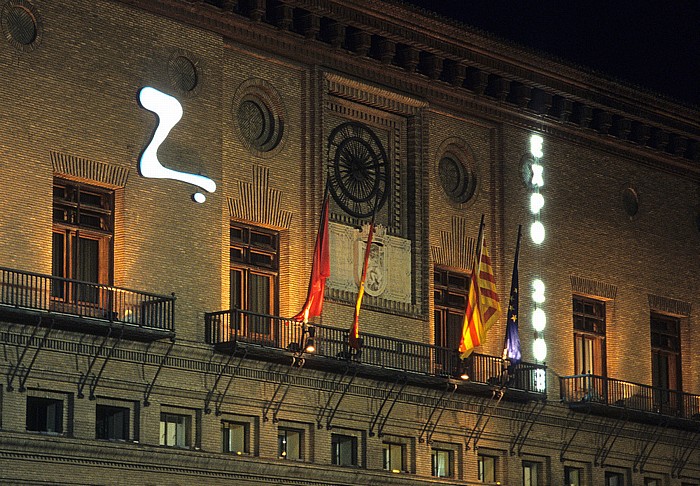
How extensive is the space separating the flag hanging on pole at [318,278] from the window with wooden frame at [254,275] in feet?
4.09

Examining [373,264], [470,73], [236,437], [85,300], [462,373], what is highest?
[470,73]

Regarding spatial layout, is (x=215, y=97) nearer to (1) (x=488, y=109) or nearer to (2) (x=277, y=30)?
(2) (x=277, y=30)

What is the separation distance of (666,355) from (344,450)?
16.0 m

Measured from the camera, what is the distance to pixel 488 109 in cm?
5672

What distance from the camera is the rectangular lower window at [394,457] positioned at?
51.5 m

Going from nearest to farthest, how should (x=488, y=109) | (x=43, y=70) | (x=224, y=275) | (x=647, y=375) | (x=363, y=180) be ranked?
(x=43, y=70), (x=224, y=275), (x=363, y=180), (x=488, y=109), (x=647, y=375)

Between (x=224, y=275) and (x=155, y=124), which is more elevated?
(x=155, y=124)

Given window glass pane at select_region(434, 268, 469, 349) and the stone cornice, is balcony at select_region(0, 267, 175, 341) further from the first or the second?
window glass pane at select_region(434, 268, 469, 349)

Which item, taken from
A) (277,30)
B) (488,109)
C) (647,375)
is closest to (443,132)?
(488,109)

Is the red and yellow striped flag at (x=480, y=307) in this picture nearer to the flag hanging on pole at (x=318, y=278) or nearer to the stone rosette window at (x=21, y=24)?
the flag hanging on pole at (x=318, y=278)

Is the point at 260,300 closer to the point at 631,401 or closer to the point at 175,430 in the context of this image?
the point at 175,430

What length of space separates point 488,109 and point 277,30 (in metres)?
9.25

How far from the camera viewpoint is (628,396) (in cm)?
5862

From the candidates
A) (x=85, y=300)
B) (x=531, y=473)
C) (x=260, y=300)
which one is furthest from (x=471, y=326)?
(x=85, y=300)
